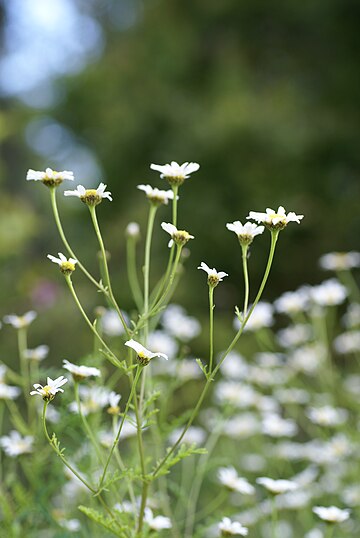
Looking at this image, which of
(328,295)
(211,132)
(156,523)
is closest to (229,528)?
(156,523)

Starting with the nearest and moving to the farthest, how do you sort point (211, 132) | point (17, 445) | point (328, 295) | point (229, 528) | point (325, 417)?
point (229, 528) < point (17, 445) < point (325, 417) < point (328, 295) < point (211, 132)

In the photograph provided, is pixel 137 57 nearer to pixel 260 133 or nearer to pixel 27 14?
pixel 260 133

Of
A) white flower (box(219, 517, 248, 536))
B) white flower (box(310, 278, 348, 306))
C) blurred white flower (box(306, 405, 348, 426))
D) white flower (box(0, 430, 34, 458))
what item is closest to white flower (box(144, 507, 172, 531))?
white flower (box(219, 517, 248, 536))

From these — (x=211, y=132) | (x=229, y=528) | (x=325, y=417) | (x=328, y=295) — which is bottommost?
(x=229, y=528)

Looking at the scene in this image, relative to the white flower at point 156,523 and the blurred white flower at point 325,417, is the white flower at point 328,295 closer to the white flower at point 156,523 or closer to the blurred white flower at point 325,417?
the blurred white flower at point 325,417

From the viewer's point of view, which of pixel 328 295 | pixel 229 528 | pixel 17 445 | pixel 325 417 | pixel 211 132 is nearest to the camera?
pixel 229 528

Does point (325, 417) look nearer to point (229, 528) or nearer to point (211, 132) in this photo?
point (229, 528)

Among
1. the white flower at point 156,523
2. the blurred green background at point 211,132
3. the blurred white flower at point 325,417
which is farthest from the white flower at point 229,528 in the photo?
the blurred green background at point 211,132

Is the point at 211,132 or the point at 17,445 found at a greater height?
the point at 211,132

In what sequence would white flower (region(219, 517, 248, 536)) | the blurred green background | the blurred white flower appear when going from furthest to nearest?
the blurred green background < the blurred white flower < white flower (region(219, 517, 248, 536))

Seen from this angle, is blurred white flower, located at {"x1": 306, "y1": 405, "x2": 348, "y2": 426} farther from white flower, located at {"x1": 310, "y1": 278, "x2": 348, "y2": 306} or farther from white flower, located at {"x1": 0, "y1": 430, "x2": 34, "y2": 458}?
white flower, located at {"x1": 0, "y1": 430, "x2": 34, "y2": 458}
